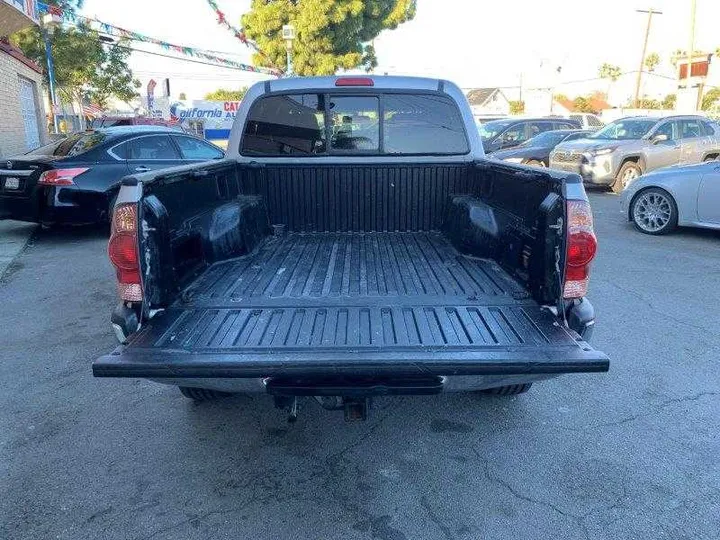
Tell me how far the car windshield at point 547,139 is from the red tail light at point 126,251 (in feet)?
48.3

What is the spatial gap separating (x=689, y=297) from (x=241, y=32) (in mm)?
26359

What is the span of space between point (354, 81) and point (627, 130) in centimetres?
1148

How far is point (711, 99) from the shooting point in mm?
56781

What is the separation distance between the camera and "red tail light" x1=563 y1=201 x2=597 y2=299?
8.66 ft

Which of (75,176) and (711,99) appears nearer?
(75,176)

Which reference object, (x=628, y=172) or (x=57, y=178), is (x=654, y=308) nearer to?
(x=57, y=178)

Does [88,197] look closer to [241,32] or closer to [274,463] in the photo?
[274,463]

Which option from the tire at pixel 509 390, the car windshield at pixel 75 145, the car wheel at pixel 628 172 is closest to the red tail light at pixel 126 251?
the tire at pixel 509 390

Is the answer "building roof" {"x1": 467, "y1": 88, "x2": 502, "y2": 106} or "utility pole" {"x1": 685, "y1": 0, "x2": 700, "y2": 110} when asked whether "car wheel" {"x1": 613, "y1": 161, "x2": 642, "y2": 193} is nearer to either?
"utility pole" {"x1": 685, "y1": 0, "x2": 700, "y2": 110}

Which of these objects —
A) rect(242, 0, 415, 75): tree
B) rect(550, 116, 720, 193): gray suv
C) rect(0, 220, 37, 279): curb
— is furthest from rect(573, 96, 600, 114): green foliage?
rect(0, 220, 37, 279): curb

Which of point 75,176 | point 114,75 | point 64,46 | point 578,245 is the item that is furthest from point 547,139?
point 114,75

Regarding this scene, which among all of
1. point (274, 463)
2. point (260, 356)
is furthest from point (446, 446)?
point (260, 356)

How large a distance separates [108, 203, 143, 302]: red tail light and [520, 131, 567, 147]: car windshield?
14717 millimetres

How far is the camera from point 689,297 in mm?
5793
